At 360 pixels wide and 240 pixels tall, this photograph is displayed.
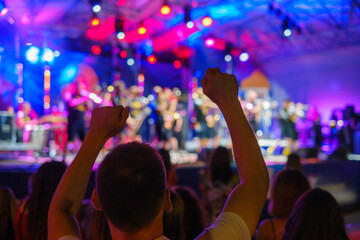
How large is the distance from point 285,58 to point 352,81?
3293mm

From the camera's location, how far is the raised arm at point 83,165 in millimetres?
1026

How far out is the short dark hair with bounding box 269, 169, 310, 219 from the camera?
230 centimetres

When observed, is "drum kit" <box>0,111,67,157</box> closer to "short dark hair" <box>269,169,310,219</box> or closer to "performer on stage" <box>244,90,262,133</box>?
"performer on stage" <box>244,90,262,133</box>

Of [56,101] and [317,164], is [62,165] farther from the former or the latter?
[56,101]

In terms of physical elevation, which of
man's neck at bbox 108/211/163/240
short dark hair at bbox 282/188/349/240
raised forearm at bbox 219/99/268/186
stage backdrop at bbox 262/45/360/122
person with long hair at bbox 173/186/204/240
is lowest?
person with long hair at bbox 173/186/204/240

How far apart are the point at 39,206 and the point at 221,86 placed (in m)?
1.47

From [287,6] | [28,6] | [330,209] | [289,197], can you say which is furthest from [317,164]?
[28,6]

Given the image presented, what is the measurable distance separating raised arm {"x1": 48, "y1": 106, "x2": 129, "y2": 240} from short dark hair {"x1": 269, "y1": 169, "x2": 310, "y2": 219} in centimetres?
158

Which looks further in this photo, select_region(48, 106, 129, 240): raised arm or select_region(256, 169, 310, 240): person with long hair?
select_region(256, 169, 310, 240): person with long hair

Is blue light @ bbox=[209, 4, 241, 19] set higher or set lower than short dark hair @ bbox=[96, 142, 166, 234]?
higher

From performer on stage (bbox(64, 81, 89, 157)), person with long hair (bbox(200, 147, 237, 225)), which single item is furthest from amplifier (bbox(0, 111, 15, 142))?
person with long hair (bbox(200, 147, 237, 225))

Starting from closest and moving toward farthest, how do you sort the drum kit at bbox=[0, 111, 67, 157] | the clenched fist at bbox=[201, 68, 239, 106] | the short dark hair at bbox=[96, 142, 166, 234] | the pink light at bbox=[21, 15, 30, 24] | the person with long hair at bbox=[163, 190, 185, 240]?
the short dark hair at bbox=[96, 142, 166, 234]
the clenched fist at bbox=[201, 68, 239, 106]
the person with long hair at bbox=[163, 190, 185, 240]
the drum kit at bbox=[0, 111, 67, 157]
the pink light at bbox=[21, 15, 30, 24]

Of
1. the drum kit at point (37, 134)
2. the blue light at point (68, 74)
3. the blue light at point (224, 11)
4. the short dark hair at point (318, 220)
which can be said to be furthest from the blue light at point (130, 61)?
the short dark hair at point (318, 220)

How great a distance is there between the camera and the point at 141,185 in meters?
0.88
